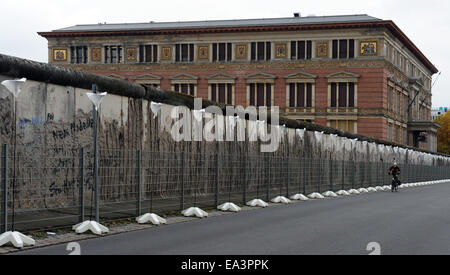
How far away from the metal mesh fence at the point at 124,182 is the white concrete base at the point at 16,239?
1.03ft

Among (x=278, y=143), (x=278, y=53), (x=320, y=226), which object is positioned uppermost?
(x=278, y=53)

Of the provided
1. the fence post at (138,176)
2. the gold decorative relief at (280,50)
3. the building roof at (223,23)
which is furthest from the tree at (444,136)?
the fence post at (138,176)

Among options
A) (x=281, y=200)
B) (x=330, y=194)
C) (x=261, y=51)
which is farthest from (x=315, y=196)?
(x=261, y=51)

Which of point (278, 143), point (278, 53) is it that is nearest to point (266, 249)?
point (278, 143)

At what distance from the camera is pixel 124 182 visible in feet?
43.4

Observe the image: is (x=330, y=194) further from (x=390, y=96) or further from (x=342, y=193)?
(x=390, y=96)

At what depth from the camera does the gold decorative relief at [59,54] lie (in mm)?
74000

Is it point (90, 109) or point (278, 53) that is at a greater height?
point (278, 53)

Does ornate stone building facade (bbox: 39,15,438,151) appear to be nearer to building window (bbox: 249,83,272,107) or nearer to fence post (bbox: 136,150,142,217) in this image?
building window (bbox: 249,83,272,107)

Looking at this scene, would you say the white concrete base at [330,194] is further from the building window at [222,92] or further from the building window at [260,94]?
the building window at [222,92]

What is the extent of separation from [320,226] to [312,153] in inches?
737

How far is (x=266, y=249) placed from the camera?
32.6 ft

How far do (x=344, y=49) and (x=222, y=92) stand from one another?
1349cm
